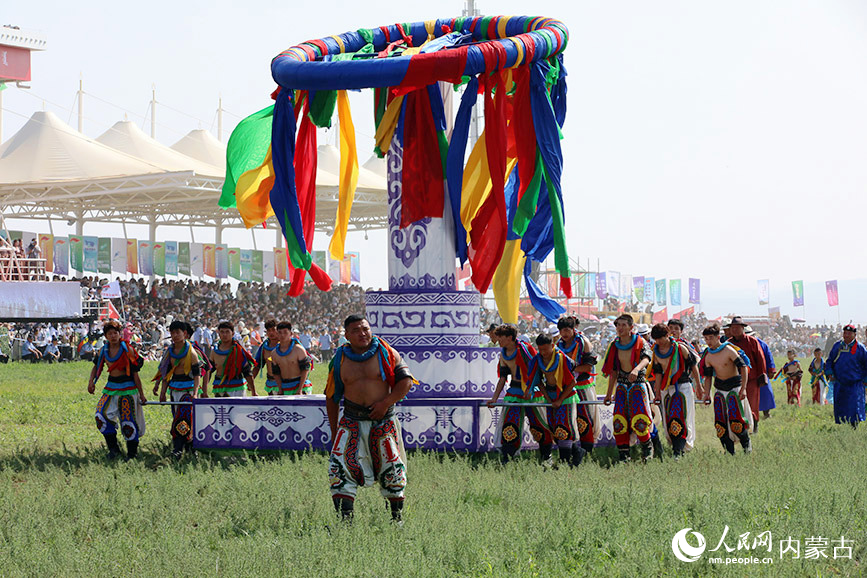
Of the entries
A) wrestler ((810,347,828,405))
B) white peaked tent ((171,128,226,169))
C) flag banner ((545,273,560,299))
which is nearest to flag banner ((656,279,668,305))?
flag banner ((545,273,560,299))

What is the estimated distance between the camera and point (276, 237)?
1747 inches

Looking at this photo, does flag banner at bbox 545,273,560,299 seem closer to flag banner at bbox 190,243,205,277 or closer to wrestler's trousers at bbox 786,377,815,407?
flag banner at bbox 190,243,205,277

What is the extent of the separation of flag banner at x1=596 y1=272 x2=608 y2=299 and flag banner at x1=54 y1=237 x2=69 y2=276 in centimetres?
3340

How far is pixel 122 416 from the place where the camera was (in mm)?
12273

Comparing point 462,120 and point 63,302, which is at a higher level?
point 462,120

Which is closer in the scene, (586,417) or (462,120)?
(586,417)

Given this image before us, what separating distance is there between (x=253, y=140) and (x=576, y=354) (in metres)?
5.60

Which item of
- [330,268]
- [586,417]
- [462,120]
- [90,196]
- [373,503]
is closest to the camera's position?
[373,503]

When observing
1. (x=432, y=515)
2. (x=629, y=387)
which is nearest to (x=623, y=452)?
(x=629, y=387)

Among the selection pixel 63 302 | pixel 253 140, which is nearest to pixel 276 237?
pixel 63 302

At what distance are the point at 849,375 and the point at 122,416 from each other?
10560mm

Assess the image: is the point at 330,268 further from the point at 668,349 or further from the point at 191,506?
the point at 191,506

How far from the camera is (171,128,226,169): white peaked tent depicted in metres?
48.3

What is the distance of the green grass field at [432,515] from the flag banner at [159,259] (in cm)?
2731
